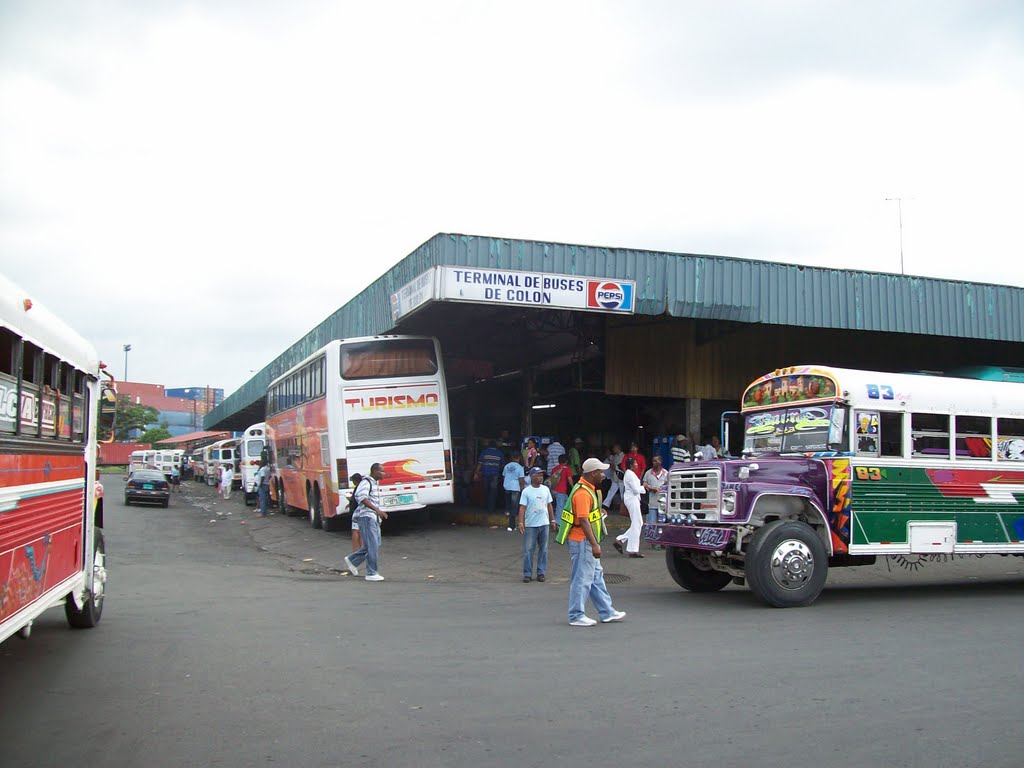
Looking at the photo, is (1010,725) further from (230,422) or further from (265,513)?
(230,422)

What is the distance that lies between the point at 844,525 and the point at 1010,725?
5.64m

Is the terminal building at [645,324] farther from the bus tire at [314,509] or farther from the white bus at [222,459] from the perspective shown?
the white bus at [222,459]

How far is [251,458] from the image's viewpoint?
39781mm

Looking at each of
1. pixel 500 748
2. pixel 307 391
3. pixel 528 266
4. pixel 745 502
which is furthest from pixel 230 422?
pixel 500 748

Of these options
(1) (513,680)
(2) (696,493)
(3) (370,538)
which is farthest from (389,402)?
(1) (513,680)

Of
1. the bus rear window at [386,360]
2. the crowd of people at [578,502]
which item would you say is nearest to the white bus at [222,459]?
the crowd of people at [578,502]

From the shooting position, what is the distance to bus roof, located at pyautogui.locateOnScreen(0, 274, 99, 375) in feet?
19.3

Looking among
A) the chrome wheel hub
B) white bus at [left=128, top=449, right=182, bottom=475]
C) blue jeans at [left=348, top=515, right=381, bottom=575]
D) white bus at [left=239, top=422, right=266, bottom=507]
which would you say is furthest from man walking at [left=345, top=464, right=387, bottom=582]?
white bus at [left=128, top=449, right=182, bottom=475]

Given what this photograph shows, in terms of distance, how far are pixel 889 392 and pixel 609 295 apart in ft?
25.2

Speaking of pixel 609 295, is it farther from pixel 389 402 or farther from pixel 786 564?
pixel 786 564

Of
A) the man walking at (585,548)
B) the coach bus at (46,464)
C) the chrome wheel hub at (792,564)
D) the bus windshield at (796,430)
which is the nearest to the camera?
the coach bus at (46,464)

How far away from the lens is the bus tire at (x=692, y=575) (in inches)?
502

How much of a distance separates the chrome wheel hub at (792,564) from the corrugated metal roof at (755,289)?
8912 mm

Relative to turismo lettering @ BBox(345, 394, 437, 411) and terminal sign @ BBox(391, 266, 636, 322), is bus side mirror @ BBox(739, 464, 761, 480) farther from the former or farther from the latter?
turismo lettering @ BBox(345, 394, 437, 411)
